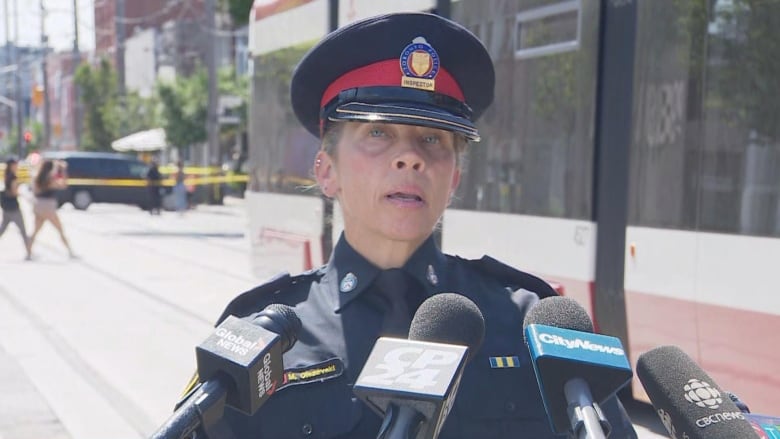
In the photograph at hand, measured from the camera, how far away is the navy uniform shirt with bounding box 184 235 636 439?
6.21 ft

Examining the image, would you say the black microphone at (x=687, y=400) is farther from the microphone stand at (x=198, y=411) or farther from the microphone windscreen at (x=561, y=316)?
the microphone stand at (x=198, y=411)

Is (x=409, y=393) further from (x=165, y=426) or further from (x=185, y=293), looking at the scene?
(x=185, y=293)

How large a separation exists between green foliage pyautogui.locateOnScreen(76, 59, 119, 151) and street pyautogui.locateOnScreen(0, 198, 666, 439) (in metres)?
32.7

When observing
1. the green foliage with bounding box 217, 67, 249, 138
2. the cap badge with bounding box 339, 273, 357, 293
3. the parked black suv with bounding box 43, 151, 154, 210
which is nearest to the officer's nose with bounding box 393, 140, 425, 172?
the cap badge with bounding box 339, 273, 357, 293

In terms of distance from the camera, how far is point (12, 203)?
16578 mm

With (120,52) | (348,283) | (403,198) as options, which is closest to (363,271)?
(348,283)

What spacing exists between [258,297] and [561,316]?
0.79m

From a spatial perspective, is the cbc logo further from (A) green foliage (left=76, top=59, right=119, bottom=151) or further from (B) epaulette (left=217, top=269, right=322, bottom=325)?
(A) green foliage (left=76, top=59, right=119, bottom=151)

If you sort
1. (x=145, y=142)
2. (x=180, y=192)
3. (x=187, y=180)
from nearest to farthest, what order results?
(x=180, y=192) → (x=187, y=180) → (x=145, y=142)

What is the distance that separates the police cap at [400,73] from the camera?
82.7 inches

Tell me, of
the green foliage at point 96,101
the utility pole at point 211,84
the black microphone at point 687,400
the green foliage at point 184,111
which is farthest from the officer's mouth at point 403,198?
the green foliage at point 96,101

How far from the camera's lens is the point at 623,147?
641 centimetres

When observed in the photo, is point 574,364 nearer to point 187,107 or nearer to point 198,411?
point 198,411

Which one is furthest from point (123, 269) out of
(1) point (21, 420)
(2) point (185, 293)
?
(1) point (21, 420)
